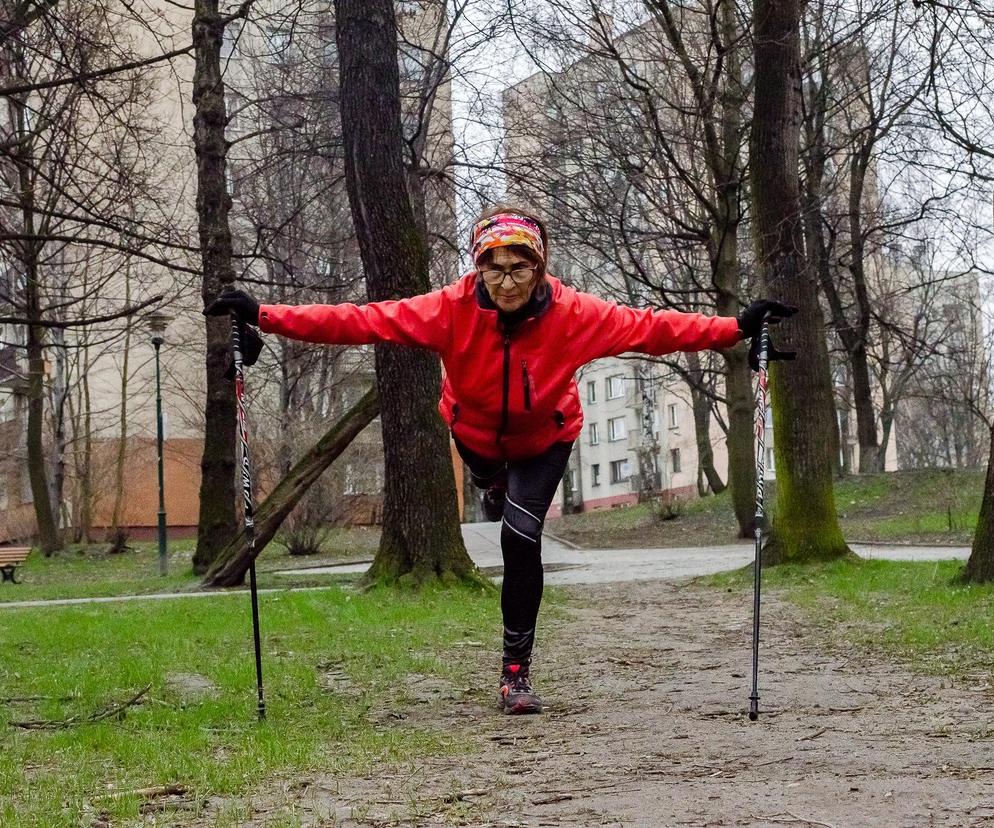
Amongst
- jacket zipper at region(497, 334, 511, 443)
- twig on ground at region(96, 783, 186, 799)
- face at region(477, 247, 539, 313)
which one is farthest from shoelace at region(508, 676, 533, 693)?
twig on ground at region(96, 783, 186, 799)

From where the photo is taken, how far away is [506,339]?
20.3ft

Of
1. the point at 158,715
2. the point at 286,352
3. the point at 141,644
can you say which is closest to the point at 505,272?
the point at 158,715

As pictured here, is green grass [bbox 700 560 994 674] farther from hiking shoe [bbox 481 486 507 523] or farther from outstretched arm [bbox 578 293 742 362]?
hiking shoe [bbox 481 486 507 523]

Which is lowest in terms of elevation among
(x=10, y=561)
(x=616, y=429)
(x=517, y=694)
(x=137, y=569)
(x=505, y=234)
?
(x=517, y=694)

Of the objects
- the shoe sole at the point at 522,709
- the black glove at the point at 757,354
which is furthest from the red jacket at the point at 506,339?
the shoe sole at the point at 522,709

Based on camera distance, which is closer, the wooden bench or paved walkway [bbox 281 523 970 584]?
paved walkway [bbox 281 523 970 584]

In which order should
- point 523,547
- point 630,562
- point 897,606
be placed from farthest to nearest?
point 630,562 < point 897,606 < point 523,547

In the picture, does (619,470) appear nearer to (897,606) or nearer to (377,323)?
(897,606)

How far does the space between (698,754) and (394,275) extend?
8000mm

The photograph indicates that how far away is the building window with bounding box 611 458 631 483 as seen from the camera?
80.1 meters

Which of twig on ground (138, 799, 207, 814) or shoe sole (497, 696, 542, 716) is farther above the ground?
shoe sole (497, 696, 542, 716)

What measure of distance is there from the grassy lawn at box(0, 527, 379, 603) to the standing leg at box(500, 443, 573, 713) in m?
9.94

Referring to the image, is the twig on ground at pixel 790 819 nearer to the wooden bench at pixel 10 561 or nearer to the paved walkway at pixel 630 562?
the paved walkway at pixel 630 562

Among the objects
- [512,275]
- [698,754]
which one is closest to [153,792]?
[698,754]
